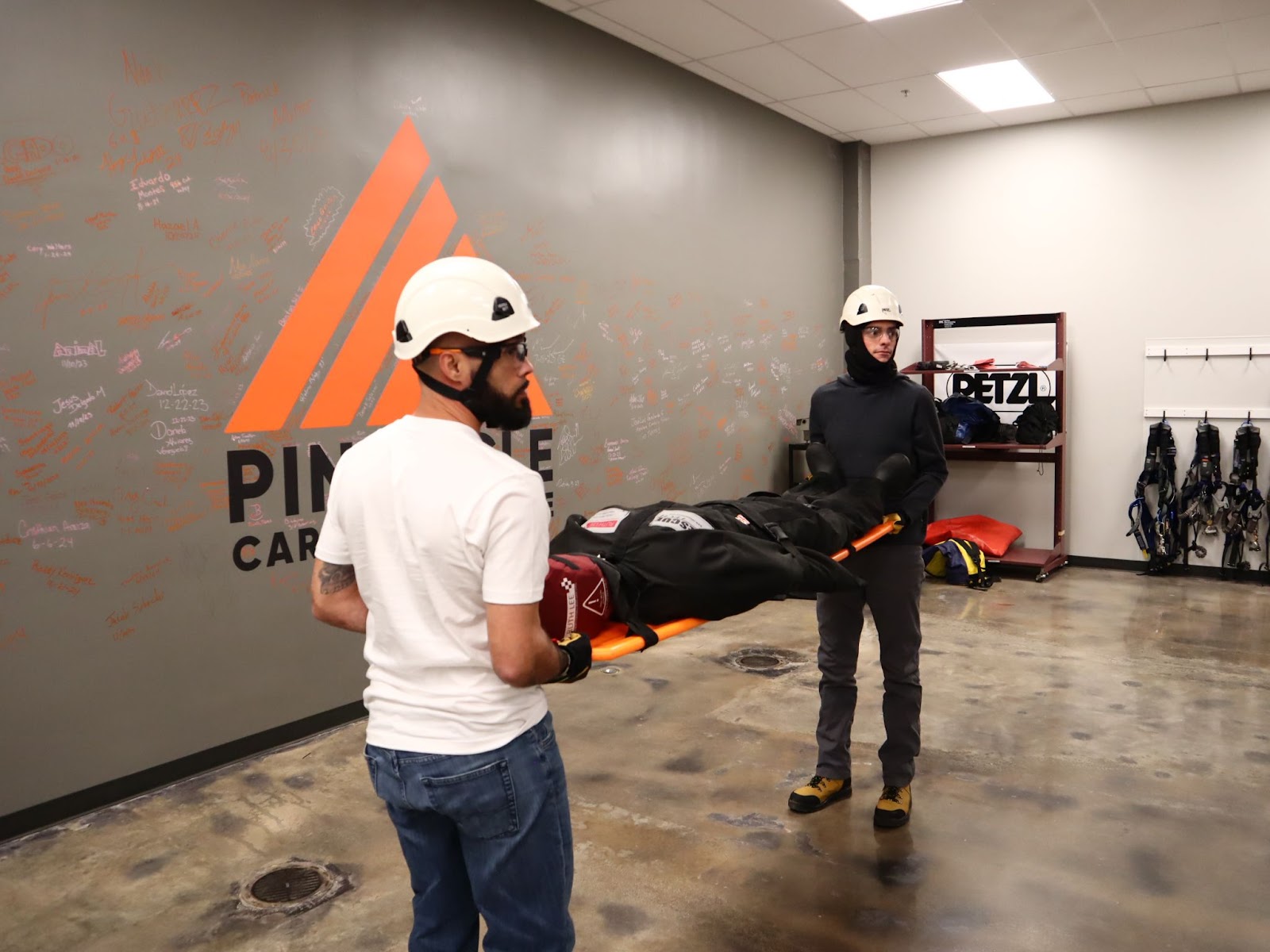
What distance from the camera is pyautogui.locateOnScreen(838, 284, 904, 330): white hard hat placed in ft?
9.66

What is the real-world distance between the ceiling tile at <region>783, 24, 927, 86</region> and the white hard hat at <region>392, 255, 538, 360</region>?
428 cm

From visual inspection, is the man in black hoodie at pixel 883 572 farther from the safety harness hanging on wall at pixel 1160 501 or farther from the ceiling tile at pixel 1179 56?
the safety harness hanging on wall at pixel 1160 501

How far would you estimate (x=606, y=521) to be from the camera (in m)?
2.40

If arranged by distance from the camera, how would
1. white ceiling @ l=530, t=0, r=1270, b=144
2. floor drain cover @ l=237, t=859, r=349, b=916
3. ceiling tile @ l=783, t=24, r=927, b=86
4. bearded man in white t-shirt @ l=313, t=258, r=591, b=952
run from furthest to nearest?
ceiling tile @ l=783, t=24, r=927, b=86 → white ceiling @ l=530, t=0, r=1270, b=144 → floor drain cover @ l=237, t=859, r=349, b=916 → bearded man in white t-shirt @ l=313, t=258, r=591, b=952

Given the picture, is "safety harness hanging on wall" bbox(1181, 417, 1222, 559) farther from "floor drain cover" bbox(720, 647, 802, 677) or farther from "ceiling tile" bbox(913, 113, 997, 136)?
"floor drain cover" bbox(720, 647, 802, 677)

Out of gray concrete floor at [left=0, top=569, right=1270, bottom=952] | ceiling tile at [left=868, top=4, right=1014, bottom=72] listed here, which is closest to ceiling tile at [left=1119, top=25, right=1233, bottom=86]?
ceiling tile at [left=868, top=4, right=1014, bottom=72]

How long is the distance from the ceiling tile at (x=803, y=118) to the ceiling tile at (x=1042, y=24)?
1557 millimetres

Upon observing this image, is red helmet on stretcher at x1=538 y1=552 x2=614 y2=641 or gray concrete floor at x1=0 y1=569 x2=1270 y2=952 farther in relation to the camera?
gray concrete floor at x1=0 y1=569 x2=1270 y2=952

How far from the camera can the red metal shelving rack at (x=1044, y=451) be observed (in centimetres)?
655

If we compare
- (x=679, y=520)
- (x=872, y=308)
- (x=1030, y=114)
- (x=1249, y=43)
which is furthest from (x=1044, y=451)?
(x=679, y=520)

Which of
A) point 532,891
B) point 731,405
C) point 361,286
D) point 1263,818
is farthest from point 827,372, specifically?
point 532,891

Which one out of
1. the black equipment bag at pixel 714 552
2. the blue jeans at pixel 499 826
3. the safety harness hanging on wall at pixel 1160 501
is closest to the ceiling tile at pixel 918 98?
the safety harness hanging on wall at pixel 1160 501

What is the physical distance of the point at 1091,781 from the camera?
3.22 metres

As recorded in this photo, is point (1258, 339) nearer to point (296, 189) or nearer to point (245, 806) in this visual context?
point (296, 189)
